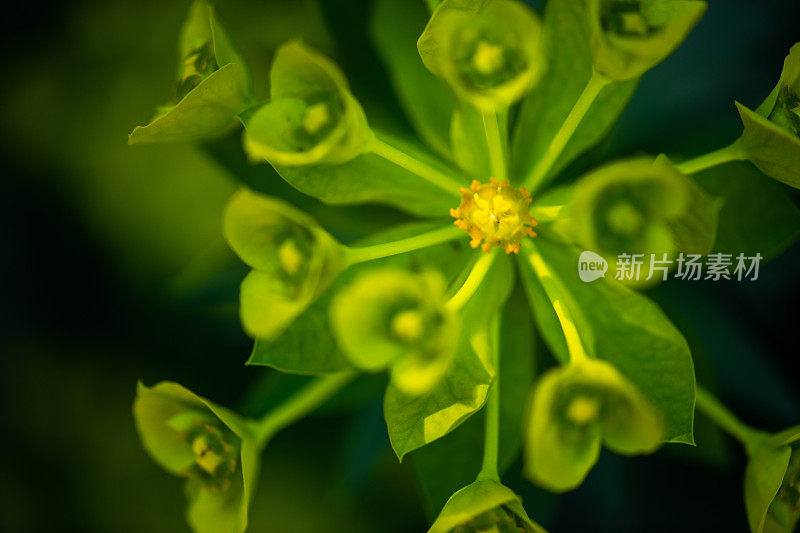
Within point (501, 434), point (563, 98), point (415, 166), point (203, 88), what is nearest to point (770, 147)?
point (563, 98)

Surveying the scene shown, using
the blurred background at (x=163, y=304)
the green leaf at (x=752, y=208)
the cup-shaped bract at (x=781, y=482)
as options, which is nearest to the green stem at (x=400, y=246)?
the blurred background at (x=163, y=304)

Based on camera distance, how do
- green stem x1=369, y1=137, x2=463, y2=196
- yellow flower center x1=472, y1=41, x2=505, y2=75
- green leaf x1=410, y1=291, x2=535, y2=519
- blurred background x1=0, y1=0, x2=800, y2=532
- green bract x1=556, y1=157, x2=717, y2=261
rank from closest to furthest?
green bract x1=556, y1=157, x2=717, y2=261 → yellow flower center x1=472, y1=41, x2=505, y2=75 → green stem x1=369, y1=137, x2=463, y2=196 → green leaf x1=410, y1=291, x2=535, y2=519 → blurred background x1=0, y1=0, x2=800, y2=532

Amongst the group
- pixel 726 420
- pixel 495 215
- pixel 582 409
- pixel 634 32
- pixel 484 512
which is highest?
pixel 634 32

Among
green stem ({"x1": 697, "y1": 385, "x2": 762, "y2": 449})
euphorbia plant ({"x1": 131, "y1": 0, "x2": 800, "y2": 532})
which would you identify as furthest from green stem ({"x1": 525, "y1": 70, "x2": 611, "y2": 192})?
green stem ({"x1": 697, "y1": 385, "x2": 762, "y2": 449})

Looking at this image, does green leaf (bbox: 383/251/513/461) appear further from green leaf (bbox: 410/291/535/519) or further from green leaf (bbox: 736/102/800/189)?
green leaf (bbox: 736/102/800/189)

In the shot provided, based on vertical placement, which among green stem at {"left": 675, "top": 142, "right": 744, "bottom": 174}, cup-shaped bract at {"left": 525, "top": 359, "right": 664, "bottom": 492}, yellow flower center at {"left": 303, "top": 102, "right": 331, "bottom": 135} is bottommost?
cup-shaped bract at {"left": 525, "top": 359, "right": 664, "bottom": 492}

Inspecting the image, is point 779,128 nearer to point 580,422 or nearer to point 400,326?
point 580,422
